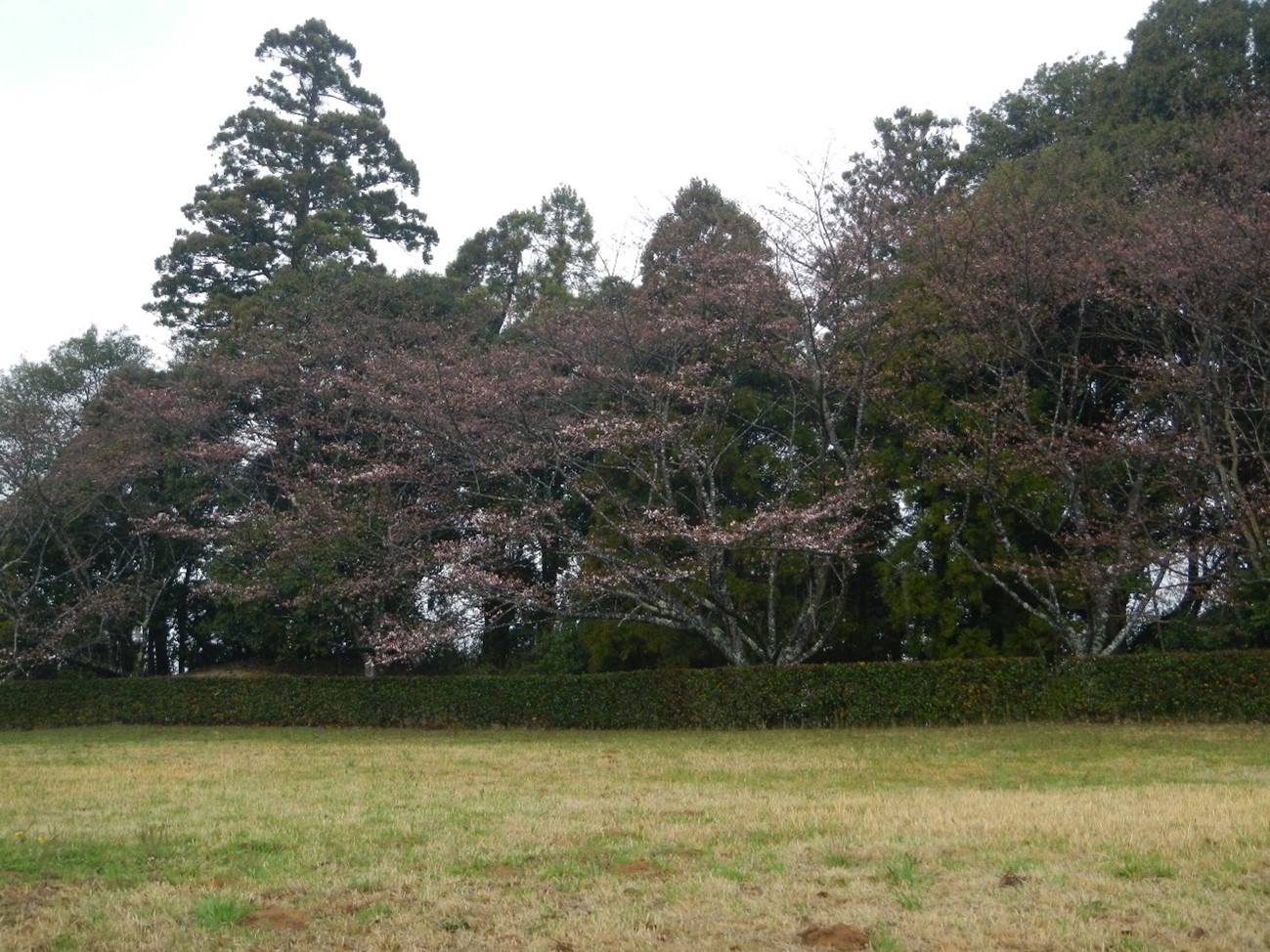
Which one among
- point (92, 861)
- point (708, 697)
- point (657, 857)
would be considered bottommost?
point (92, 861)

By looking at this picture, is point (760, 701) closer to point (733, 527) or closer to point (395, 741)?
point (733, 527)

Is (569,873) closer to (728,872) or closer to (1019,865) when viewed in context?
(728,872)

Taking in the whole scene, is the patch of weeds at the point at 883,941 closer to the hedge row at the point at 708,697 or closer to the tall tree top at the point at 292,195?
the hedge row at the point at 708,697

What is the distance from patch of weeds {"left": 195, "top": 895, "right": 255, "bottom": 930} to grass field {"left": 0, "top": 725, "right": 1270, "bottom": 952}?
2 cm

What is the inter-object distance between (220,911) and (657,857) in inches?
109

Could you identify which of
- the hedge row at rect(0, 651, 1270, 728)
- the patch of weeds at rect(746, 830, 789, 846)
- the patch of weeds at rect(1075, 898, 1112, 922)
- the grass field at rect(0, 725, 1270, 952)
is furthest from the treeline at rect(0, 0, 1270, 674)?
the patch of weeds at rect(1075, 898, 1112, 922)

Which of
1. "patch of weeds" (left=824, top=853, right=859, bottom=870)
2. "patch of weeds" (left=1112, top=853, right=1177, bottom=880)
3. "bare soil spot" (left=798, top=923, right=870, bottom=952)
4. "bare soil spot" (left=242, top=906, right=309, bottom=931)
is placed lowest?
"bare soil spot" (left=242, top=906, right=309, bottom=931)

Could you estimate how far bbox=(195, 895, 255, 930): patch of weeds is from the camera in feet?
20.1

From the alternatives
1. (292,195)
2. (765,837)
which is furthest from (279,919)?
(292,195)

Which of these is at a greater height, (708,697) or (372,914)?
(708,697)

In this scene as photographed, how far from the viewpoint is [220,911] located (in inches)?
247

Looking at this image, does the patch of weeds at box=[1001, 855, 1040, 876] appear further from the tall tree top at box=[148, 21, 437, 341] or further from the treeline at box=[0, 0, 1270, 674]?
the tall tree top at box=[148, 21, 437, 341]

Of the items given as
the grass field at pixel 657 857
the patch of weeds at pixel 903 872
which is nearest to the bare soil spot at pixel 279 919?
the grass field at pixel 657 857

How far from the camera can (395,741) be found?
68.5ft
